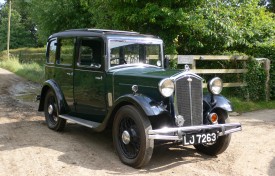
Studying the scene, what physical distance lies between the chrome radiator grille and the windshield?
1.33m

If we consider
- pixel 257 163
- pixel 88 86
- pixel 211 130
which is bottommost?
pixel 257 163

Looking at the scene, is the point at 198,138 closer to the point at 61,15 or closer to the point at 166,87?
the point at 166,87

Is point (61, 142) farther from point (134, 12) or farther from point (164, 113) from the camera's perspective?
point (134, 12)

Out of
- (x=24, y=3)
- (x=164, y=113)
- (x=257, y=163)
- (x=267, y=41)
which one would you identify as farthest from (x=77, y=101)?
(x=24, y=3)

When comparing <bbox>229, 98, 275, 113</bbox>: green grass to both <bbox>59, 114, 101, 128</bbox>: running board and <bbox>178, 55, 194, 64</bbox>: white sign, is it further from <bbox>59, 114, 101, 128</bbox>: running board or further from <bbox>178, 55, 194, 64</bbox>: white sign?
<bbox>59, 114, 101, 128</bbox>: running board

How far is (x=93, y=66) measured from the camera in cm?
619

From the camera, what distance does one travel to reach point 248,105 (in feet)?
33.2

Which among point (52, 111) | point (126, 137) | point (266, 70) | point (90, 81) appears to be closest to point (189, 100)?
point (126, 137)

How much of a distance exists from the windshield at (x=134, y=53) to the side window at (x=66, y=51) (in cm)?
111

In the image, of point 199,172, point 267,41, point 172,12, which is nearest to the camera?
point 199,172

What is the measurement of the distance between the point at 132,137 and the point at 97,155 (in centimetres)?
81

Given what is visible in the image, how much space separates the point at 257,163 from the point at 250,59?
5772mm

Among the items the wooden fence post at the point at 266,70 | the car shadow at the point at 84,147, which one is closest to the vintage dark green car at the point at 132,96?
the car shadow at the point at 84,147

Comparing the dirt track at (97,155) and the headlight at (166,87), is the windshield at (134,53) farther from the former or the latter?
the dirt track at (97,155)
